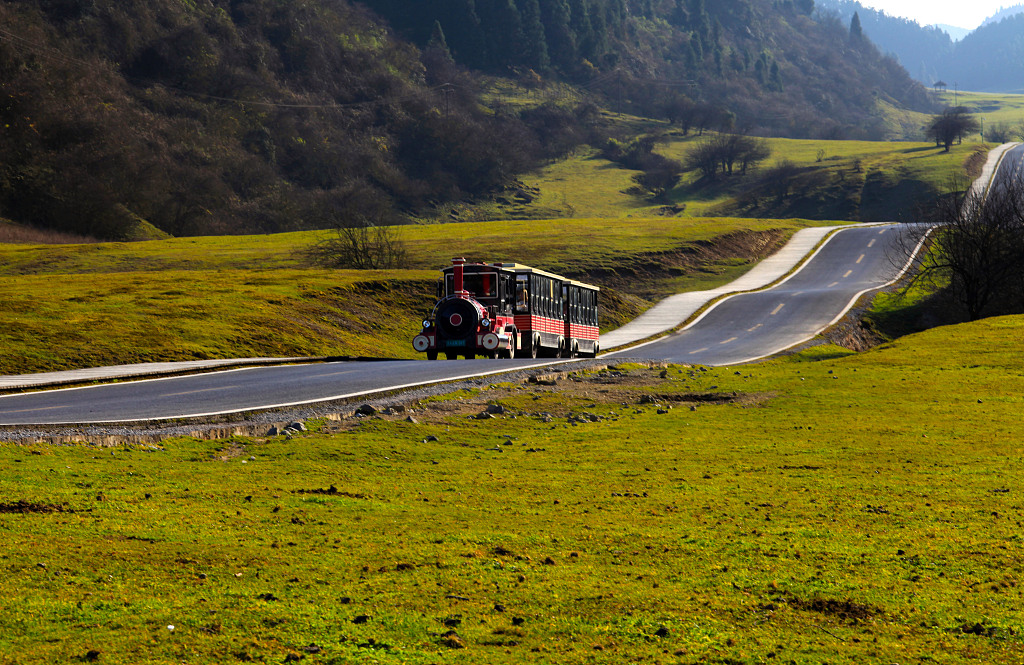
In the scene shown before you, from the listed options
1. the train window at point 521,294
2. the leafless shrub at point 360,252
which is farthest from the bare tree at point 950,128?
the train window at point 521,294

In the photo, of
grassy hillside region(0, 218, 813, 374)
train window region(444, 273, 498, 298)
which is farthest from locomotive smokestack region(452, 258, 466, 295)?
grassy hillside region(0, 218, 813, 374)

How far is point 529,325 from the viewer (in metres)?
38.5

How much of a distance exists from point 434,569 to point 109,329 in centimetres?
3055

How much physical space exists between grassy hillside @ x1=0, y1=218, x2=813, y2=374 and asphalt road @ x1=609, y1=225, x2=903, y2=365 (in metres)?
6.74

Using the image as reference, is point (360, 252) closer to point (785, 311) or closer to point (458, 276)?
point (785, 311)

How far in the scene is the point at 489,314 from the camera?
36.4m

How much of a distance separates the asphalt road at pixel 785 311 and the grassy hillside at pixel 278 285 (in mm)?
6736

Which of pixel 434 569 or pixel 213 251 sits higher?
pixel 213 251

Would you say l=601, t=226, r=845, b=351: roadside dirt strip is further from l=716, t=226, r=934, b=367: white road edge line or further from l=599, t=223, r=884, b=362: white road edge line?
l=716, t=226, r=934, b=367: white road edge line

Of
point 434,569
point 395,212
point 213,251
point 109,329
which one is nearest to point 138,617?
point 434,569

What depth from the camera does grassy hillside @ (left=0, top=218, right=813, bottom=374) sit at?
35.4 meters

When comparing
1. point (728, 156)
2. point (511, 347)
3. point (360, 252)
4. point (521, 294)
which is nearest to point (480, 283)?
point (521, 294)

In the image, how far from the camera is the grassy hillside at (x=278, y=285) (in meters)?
35.4

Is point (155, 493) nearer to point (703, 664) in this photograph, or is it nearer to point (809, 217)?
point (703, 664)
